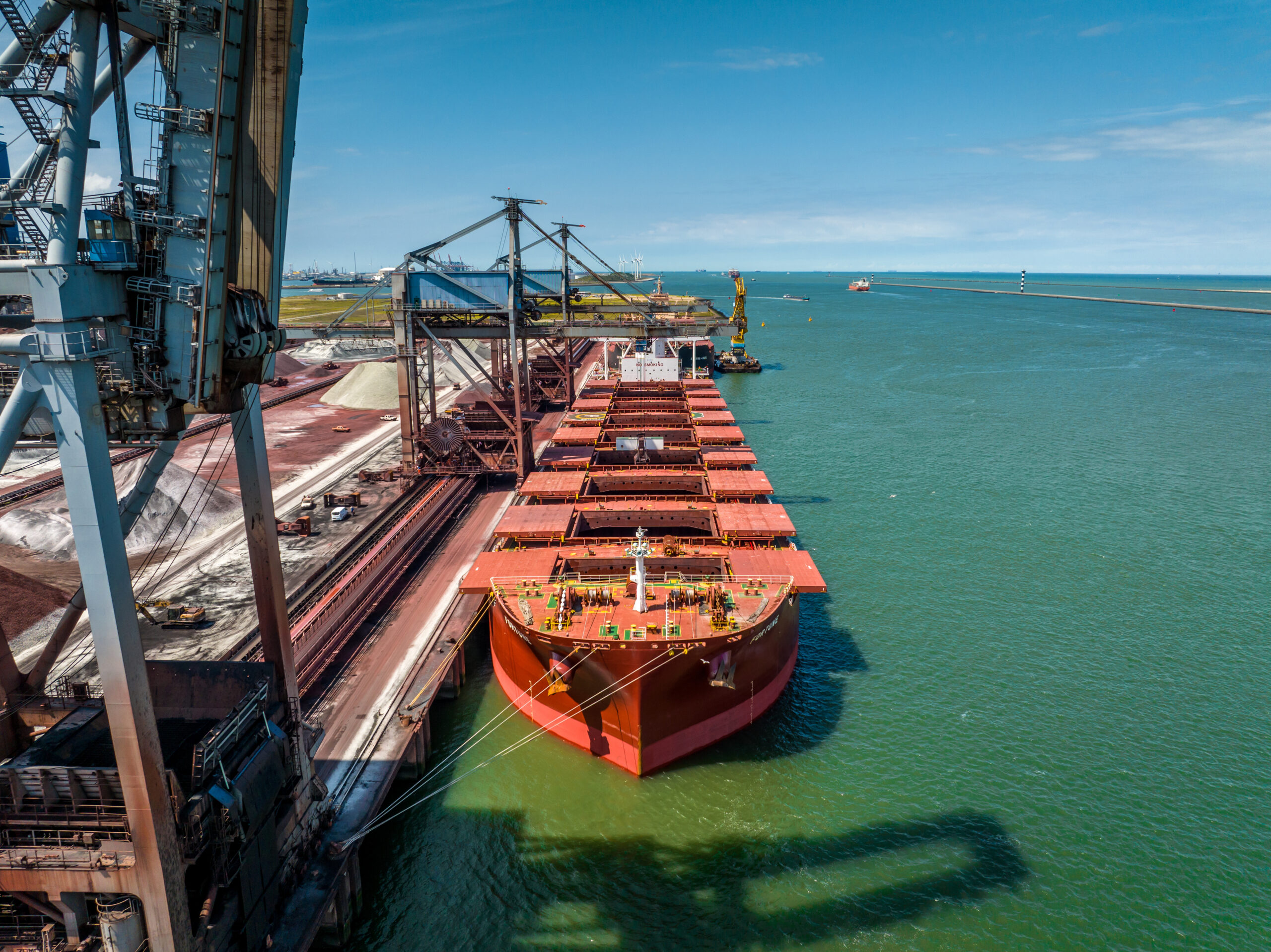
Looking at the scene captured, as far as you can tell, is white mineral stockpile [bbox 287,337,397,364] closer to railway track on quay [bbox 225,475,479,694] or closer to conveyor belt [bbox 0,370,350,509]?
conveyor belt [bbox 0,370,350,509]

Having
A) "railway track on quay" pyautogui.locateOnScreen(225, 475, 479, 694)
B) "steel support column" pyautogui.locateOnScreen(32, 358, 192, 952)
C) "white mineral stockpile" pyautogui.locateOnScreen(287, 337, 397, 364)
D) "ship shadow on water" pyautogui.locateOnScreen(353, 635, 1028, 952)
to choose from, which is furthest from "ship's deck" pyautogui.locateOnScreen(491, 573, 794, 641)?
"white mineral stockpile" pyautogui.locateOnScreen(287, 337, 397, 364)

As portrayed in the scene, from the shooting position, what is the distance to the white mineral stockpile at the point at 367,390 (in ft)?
266

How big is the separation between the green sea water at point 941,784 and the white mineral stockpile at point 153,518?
22.2m

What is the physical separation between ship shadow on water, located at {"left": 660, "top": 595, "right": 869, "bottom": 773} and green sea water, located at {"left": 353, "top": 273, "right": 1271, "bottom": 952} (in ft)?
0.42

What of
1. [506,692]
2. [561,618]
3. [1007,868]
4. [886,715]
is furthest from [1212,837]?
[506,692]

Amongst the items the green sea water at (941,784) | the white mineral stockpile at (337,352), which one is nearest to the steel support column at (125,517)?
the green sea water at (941,784)

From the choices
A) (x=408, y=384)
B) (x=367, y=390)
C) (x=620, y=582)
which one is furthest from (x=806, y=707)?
(x=367, y=390)

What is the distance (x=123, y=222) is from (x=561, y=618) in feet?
52.2

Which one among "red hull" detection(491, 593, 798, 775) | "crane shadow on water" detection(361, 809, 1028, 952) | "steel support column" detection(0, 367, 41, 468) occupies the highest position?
"steel support column" detection(0, 367, 41, 468)

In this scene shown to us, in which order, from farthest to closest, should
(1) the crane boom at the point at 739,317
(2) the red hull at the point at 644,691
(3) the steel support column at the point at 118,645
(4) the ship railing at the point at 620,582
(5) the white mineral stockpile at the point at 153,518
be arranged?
(1) the crane boom at the point at 739,317 < (5) the white mineral stockpile at the point at 153,518 < (4) the ship railing at the point at 620,582 < (2) the red hull at the point at 644,691 < (3) the steel support column at the point at 118,645

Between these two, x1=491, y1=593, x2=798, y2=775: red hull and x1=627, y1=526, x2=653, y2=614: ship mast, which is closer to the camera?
x1=491, y1=593, x2=798, y2=775: red hull

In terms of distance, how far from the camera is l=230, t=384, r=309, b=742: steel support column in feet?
54.5

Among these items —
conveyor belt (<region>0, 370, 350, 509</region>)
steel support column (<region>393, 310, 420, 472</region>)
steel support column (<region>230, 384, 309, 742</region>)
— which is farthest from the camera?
steel support column (<region>393, 310, 420, 472</region>)

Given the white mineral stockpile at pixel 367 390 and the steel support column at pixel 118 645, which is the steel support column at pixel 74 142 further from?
the white mineral stockpile at pixel 367 390
